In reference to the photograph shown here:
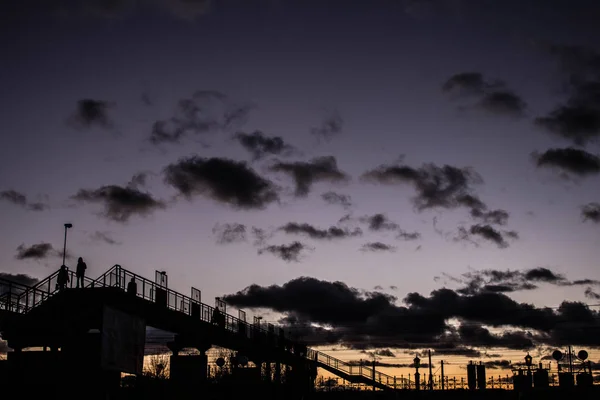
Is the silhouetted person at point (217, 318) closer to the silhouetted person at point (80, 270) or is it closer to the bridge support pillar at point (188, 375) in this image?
the bridge support pillar at point (188, 375)

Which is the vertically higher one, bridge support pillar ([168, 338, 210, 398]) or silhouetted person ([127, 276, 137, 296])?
silhouetted person ([127, 276, 137, 296])

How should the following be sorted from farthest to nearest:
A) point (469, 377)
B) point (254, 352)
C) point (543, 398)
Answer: point (469, 377), point (254, 352), point (543, 398)

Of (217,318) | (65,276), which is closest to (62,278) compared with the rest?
(65,276)

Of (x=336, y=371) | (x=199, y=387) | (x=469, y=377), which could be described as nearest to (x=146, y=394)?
(x=199, y=387)

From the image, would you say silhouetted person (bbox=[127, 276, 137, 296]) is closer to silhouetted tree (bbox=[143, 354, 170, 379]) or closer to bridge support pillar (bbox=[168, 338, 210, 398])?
bridge support pillar (bbox=[168, 338, 210, 398])

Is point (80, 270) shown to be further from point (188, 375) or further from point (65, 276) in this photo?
point (188, 375)

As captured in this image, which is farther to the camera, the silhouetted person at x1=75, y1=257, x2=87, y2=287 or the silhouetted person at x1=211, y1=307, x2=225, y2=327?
the silhouetted person at x1=211, y1=307, x2=225, y2=327

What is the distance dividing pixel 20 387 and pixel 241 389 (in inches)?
828

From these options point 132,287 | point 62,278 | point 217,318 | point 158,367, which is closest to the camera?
point 62,278

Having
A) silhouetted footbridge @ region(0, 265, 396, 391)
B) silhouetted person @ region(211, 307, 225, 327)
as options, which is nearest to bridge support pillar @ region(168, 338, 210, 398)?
silhouetted footbridge @ region(0, 265, 396, 391)

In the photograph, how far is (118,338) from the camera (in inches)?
1517

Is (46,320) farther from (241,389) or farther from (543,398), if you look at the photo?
(543,398)

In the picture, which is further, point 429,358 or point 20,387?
point 429,358

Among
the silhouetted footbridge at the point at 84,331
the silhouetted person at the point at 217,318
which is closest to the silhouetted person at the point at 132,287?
the silhouetted footbridge at the point at 84,331
